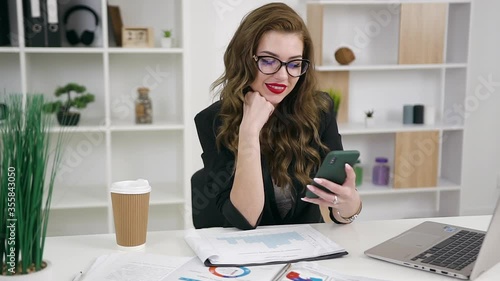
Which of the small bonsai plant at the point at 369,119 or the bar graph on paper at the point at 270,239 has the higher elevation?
the small bonsai plant at the point at 369,119

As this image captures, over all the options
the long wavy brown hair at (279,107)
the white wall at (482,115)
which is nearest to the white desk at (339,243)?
the long wavy brown hair at (279,107)

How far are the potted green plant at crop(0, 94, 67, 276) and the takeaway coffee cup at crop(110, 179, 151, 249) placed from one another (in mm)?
193

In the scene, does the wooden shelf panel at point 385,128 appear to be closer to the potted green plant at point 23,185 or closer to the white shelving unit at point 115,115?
the white shelving unit at point 115,115

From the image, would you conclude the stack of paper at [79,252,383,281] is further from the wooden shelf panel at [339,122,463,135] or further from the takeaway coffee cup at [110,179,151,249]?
the wooden shelf panel at [339,122,463,135]

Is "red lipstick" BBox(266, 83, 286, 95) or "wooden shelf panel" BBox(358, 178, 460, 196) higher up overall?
"red lipstick" BBox(266, 83, 286, 95)

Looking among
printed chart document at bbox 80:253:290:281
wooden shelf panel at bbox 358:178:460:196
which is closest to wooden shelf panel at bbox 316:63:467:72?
wooden shelf panel at bbox 358:178:460:196

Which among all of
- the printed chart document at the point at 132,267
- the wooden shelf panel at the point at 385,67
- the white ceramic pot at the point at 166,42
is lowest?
the printed chart document at the point at 132,267

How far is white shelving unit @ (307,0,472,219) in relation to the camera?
139 inches

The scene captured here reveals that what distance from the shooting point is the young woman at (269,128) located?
62.6 inches

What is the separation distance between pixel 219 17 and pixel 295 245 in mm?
2252

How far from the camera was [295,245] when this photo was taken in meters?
1.34

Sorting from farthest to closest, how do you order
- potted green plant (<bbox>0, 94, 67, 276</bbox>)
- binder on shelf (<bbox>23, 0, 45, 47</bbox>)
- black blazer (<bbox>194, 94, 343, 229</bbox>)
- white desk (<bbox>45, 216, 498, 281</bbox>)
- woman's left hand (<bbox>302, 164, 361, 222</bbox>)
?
binder on shelf (<bbox>23, 0, 45, 47</bbox>) → black blazer (<bbox>194, 94, 343, 229</bbox>) → woman's left hand (<bbox>302, 164, 361, 222</bbox>) → white desk (<bbox>45, 216, 498, 281</bbox>) → potted green plant (<bbox>0, 94, 67, 276</bbox>)

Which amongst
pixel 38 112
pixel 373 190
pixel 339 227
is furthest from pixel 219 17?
pixel 38 112

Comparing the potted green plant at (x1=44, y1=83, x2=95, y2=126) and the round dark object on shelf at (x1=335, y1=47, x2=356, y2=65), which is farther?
the round dark object on shelf at (x1=335, y1=47, x2=356, y2=65)
